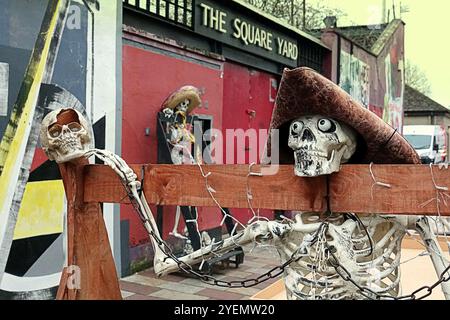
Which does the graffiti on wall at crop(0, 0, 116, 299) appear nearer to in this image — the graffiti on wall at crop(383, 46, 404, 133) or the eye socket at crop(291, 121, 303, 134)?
the eye socket at crop(291, 121, 303, 134)

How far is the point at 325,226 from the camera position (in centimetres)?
241

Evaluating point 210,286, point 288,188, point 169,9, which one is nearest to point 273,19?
point 169,9

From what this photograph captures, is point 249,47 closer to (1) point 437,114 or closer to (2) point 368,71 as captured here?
(2) point 368,71

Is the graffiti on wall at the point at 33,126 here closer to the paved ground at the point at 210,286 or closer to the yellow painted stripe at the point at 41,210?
the yellow painted stripe at the point at 41,210

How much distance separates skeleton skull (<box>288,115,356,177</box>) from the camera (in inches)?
89.0

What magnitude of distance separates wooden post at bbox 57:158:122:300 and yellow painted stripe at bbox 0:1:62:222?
261 centimetres

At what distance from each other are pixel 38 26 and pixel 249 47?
16.4 feet

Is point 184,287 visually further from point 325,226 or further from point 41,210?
point 325,226

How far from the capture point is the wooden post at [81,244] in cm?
255

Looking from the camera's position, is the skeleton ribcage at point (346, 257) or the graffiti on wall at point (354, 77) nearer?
the skeleton ribcage at point (346, 257)

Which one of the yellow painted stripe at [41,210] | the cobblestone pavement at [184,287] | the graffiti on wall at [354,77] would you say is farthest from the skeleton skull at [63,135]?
the graffiti on wall at [354,77]

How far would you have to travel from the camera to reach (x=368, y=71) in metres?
15.5

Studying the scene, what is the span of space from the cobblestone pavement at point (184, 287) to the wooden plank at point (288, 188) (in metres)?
3.27
